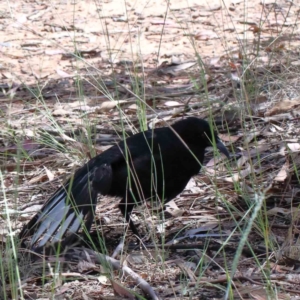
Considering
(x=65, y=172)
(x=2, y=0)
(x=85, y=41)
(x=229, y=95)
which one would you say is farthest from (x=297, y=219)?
(x=2, y=0)

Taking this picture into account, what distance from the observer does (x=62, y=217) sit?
11.7 ft

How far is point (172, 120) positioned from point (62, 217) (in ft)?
6.41

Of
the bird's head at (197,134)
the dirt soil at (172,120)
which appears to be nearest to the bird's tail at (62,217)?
the dirt soil at (172,120)

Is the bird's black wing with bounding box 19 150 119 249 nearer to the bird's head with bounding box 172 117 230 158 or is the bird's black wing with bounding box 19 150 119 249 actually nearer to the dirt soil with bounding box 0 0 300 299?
the dirt soil with bounding box 0 0 300 299

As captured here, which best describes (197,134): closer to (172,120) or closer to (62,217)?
(62,217)

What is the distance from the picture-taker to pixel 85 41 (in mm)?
7520

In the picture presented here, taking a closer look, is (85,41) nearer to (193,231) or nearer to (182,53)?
(182,53)

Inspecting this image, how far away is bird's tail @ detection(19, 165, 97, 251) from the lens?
11.3ft

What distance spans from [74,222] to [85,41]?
167 inches

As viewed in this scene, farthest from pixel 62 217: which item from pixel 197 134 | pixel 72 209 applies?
pixel 197 134

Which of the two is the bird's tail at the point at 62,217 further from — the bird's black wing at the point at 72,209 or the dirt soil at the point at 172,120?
the dirt soil at the point at 172,120

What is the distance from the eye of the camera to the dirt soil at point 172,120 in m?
3.27

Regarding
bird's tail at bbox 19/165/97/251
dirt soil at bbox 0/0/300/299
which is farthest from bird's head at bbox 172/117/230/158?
bird's tail at bbox 19/165/97/251

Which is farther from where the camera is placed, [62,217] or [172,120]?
[172,120]
